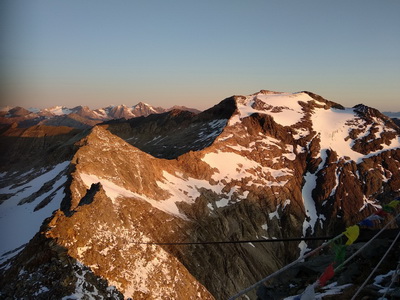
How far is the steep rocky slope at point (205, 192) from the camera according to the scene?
26.1m

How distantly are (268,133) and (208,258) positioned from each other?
2255 inches

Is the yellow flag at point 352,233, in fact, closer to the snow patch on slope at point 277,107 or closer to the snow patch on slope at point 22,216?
the snow patch on slope at point 22,216

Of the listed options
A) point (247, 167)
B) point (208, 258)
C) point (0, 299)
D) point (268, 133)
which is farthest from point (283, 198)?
→ point (0, 299)

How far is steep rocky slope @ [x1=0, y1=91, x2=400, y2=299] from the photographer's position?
26.1 metres

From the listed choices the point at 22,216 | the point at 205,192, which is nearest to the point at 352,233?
the point at 22,216

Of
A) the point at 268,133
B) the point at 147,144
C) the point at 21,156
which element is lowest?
the point at 21,156

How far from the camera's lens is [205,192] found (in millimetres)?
60781

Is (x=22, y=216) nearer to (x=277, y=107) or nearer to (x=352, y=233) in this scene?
(x=352, y=233)

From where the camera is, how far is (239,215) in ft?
205

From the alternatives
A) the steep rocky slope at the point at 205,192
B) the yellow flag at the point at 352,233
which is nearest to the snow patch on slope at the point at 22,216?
the steep rocky slope at the point at 205,192

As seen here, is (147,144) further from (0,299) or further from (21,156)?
(0,299)

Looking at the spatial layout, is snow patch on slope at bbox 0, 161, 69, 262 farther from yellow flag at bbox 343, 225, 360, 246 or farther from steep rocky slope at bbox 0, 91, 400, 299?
yellow flag at bbox 343, 225, 360, 246

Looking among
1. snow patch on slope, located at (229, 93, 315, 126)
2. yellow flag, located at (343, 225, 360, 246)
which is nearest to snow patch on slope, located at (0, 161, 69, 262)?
yellow flag, located at (343, 225, 360, 246)

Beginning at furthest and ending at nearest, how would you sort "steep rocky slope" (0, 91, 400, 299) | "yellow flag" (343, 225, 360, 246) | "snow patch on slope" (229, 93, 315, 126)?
"snow patch on slope" (229, 93, 315, 126) → "steep rocky slope" (0, 91, 400, 299) → "yellow flag" (343, 225, 360, 246)
